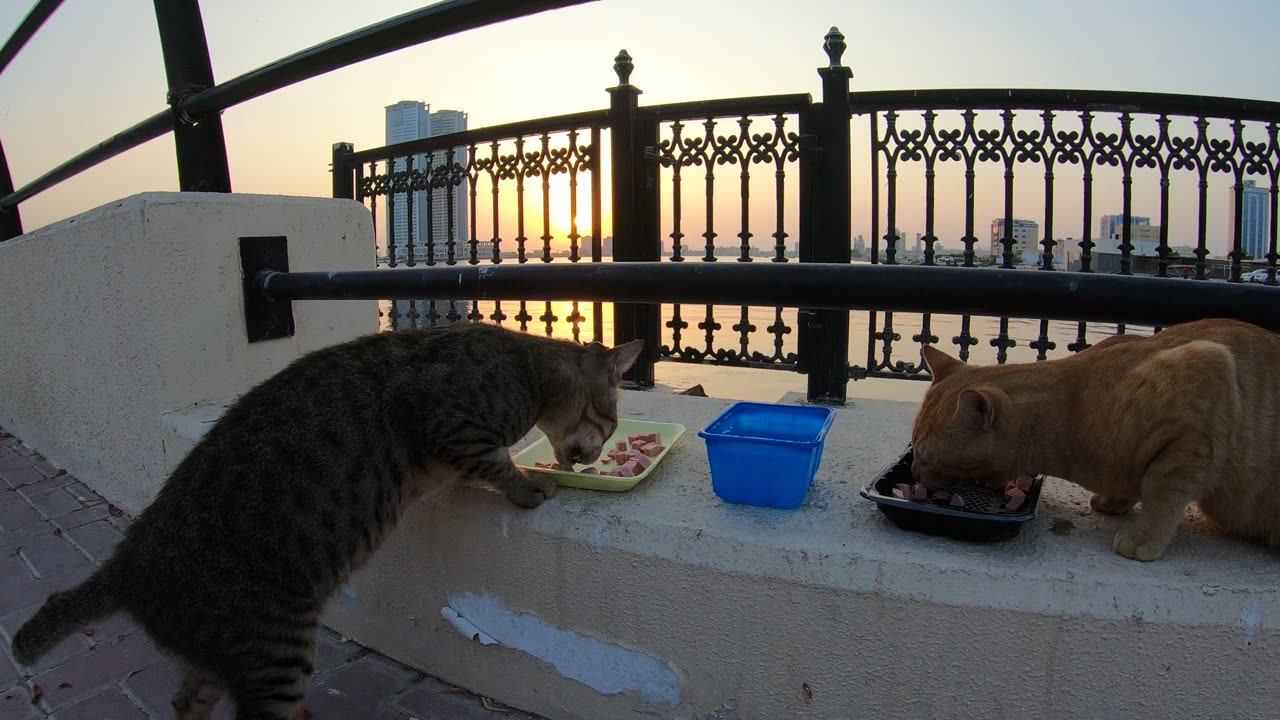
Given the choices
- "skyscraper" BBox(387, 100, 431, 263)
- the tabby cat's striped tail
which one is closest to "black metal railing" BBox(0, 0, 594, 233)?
the tabby cat's striped tail

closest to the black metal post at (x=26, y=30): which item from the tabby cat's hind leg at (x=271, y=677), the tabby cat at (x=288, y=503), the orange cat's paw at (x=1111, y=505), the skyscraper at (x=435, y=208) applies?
the skyscraper at (x=435, y=208)

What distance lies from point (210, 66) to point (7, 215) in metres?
4.53

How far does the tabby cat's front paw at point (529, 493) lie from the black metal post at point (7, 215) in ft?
20.6

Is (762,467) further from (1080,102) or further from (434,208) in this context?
(434,208)

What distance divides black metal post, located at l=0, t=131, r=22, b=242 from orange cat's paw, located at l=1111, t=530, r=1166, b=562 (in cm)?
774

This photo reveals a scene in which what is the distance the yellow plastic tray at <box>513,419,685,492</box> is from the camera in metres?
2.32

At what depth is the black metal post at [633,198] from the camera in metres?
5.10

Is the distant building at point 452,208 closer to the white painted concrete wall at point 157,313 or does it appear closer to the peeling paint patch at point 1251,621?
→ the white painted concrete wall at point 157,313

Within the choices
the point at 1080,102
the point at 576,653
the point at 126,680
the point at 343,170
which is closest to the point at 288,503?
the point at 576,653

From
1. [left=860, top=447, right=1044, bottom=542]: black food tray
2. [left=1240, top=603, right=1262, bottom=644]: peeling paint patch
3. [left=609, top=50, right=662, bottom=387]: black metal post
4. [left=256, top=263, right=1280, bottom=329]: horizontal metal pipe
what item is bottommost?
[left=1240, top=603, right=1262, bottom=644]: peeling paint patch

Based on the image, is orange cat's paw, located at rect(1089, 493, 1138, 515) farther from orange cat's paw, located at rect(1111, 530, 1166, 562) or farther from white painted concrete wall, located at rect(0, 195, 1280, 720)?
orange cat's paw, located at rect(1111, 530, 1166, 562)

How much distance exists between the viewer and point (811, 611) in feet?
6.13

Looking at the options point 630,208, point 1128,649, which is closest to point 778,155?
point 630,208

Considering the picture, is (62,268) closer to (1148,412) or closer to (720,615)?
(720,615)
